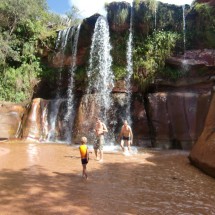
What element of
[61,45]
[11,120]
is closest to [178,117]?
[11,120]

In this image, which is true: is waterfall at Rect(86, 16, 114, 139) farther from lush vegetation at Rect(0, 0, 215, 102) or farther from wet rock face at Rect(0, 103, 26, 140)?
wet rock face at Rect(0, 103, 26, 140)

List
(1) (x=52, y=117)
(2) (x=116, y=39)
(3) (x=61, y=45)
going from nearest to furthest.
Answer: (1) (x=52, y=117) < (2) (x=116, y=39) < (3) (x=61, y=45)

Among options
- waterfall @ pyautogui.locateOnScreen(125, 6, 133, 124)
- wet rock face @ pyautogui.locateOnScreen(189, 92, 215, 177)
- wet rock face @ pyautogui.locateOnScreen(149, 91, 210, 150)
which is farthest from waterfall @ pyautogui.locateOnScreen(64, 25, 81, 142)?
wet rock face @ pyautogui.locateOnScreen(189, 92, 215, 177)

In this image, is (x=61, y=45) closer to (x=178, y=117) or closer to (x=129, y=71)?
(x=129, y=71)

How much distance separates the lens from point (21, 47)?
22.5 m

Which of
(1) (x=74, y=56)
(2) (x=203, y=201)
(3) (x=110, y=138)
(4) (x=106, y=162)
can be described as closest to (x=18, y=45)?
(1) (x=74, y=56)

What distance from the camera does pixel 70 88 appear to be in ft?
64.5

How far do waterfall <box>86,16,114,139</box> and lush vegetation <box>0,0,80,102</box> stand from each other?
12.7 ft

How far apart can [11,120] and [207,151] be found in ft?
36.8

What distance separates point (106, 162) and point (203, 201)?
14.3ft

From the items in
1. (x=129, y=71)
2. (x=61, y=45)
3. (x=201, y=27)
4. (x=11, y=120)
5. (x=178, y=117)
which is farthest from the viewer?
(x=61, y=45)

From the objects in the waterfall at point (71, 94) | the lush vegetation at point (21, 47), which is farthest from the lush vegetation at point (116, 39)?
the waterfall at point (71, 94)

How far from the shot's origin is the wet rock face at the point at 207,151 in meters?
8.53

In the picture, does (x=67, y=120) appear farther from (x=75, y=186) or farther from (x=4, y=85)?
(x=75, y=186)
